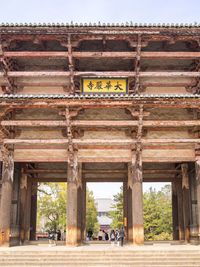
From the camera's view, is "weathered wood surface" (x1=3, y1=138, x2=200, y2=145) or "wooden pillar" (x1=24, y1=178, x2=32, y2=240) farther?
"wooden pillar" (x1=24, y1=178, x2=32, y2=240)

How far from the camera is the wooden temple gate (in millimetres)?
13750

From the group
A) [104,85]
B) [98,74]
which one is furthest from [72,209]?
[98,74]

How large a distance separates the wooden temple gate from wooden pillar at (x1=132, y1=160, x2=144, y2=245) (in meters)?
0.04

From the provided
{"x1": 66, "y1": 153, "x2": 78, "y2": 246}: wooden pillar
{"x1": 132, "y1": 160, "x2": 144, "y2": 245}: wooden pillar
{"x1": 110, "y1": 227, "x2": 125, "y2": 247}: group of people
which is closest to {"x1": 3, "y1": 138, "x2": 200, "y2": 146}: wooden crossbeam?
{"x1": 66, "y1": 153, "x2": 78, "y2": 246}: wooden pillar

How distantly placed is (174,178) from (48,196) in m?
18.1

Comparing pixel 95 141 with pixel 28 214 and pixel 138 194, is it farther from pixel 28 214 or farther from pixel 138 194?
pixel 28 214

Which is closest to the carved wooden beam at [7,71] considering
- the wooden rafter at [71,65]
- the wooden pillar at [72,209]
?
the wooden rafter at [71,65]

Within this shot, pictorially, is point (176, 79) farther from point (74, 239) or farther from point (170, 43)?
point (74, 239)

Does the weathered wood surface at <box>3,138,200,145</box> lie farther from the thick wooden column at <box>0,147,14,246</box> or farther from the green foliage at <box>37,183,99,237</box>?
the green foliage at <box>37,183,99,237</box>

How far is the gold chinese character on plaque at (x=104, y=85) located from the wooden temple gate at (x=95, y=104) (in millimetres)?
50

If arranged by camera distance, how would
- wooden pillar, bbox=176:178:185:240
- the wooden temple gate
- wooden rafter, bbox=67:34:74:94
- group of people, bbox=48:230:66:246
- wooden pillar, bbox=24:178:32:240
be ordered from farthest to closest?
wooden pillar, bbox=176:178:185:240 → wooden pillar, bbox=24:178:32:240 → group of people, bbox=48:230:66:246 → wooden rafter, bbox=67:34:74:94 → the wooden temple gate

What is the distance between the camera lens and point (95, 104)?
13.3 m

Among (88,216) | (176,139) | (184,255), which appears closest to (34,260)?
(184,255)

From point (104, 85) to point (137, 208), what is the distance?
6.11 m
